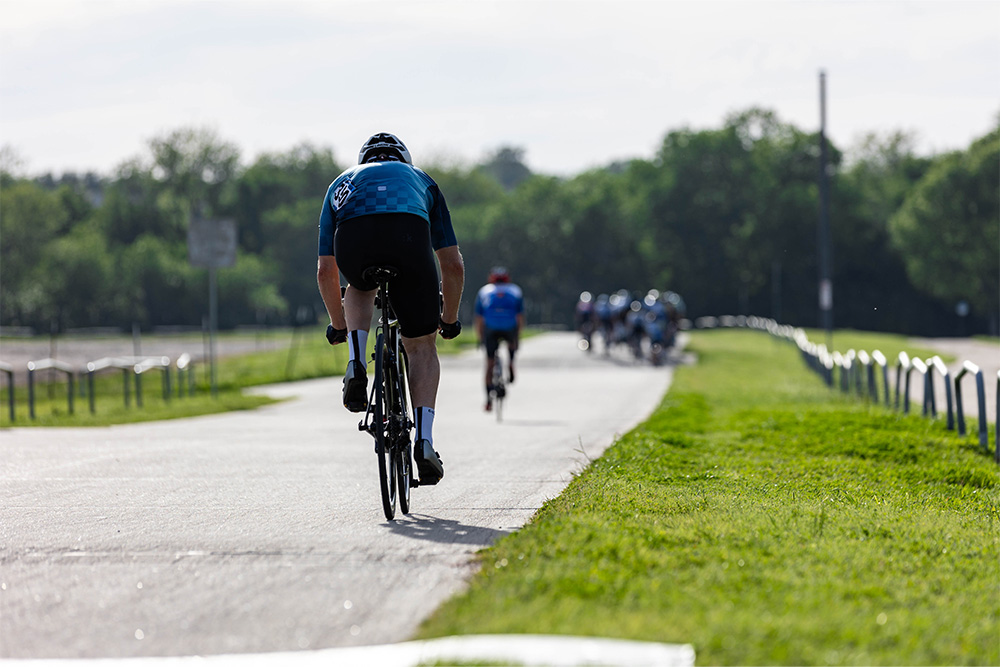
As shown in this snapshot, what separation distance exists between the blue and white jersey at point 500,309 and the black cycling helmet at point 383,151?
10.3 m

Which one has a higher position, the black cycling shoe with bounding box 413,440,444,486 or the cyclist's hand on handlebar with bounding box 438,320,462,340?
the cyclist's hand on handlebar with bounding box 438,320,462,340

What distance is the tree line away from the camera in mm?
81875

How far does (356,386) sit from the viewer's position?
637 cm

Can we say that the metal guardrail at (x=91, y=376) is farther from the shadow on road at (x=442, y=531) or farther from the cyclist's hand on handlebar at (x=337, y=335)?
the shadow on road at (x=442, y=531)

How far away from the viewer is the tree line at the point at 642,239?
81875 millimetres

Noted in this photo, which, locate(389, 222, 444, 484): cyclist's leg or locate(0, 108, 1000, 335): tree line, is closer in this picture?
locate(389, 222, 444, 484): cyclist's leg

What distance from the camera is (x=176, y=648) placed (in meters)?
4.04

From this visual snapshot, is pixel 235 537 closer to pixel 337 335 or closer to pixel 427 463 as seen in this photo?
pixel 427 463

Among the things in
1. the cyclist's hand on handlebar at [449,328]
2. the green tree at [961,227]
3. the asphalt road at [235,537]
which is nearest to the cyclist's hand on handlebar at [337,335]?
the cyclist's hand on handlebar at [449,328]

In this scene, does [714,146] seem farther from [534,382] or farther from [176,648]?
[176,648]

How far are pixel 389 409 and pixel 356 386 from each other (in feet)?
0.84

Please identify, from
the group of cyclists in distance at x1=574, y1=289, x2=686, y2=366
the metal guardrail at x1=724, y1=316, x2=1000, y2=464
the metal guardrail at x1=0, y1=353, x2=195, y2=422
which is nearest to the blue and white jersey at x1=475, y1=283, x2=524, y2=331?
the metal guardrail at x1=724, y1=316, x2=1000, y2=464

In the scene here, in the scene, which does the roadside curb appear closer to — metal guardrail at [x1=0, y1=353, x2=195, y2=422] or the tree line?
metal guardrail at [x1=0, y1=353, x2=195, y2=422]

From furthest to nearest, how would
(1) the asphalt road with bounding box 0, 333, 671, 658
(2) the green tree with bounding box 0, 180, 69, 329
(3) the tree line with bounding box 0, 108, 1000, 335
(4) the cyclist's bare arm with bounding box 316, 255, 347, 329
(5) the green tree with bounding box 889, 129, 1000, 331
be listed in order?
1. (2) the green tree with bounding box 0, 180, 69, 329
2. (3) the tree line with bounding box 0, 108, 1000, 335
3. (5) the green tree with bounding box 889, 129, 1000, 331
4. (4) the cyclist's bare arm with bounding box 316, 255, 347, 329
5. (1) the asphalt road with bounding box 0, 333, 671, 658
